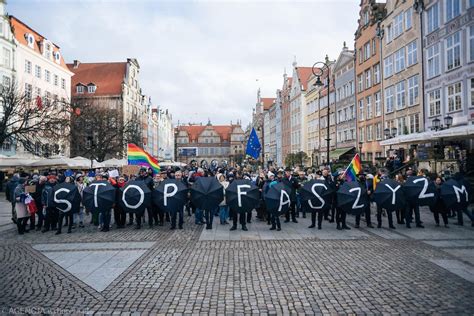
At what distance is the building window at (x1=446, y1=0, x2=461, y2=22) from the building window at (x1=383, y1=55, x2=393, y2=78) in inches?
357

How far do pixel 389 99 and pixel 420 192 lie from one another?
25.4 metres

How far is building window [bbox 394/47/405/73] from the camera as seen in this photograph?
32.0m

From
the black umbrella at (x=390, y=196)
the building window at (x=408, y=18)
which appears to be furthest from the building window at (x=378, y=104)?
the black umbrella at (x=390, y=196)

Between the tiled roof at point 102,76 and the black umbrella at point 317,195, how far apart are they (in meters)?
60.1

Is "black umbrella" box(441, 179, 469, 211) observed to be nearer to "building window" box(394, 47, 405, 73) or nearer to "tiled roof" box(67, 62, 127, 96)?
"building window" box(394, 47, 405, 73)

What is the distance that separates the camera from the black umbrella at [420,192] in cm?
1179

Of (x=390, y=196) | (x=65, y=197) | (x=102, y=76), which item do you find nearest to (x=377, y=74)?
(x=390, y=196)

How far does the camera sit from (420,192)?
11.8m

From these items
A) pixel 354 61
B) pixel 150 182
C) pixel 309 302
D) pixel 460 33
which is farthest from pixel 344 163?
pixel 309 302

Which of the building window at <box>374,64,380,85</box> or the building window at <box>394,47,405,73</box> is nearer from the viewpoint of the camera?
the building window at <box>394,47,405,73</box>

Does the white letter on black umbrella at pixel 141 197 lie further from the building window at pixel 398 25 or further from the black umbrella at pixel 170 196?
the building window at pixel 398 25

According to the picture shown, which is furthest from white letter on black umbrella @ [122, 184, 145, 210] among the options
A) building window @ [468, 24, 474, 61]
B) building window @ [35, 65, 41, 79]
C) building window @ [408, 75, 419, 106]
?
building window @ [35, 65, 41, 79]

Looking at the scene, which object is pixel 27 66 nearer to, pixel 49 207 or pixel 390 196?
pixel 49 207

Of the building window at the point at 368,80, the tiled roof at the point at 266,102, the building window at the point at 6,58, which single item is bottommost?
the building window at the point at 368,80
